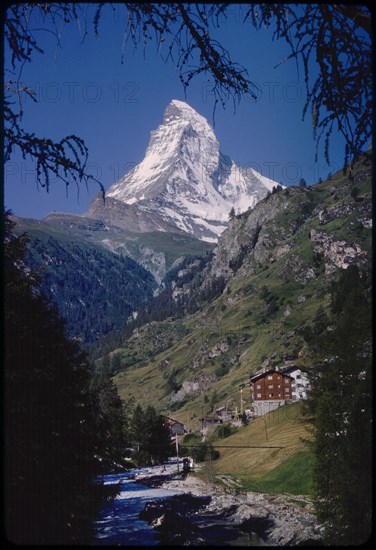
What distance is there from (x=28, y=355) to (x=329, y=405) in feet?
27.4

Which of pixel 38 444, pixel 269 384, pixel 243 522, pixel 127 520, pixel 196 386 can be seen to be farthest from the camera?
pixel 196 386

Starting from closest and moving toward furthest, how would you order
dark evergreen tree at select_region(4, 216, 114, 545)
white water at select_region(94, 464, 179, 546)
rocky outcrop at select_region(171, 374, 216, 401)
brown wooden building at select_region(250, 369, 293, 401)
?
dark evergreen tree at select_region(4, 216, 114, 545) → white water at select_region(94, 464, 179, 546) → brown wooden building at select_region(250, 369, 293, 401) → rocky outcrop at select_region(171, 374, 216, 401)

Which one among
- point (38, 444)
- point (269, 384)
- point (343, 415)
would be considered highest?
point (38, 444)

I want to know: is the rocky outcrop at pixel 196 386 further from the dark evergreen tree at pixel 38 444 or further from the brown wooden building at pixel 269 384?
the dark evergreen tree at pixel 38 444

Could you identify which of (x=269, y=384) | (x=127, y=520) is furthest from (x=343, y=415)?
(x=269, y=384)

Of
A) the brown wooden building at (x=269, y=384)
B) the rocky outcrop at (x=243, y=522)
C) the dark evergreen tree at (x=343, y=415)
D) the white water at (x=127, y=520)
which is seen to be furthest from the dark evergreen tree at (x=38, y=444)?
the brown wooden building at (x=269, y=384)

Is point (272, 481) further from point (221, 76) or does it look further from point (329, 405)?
point (221, 76)

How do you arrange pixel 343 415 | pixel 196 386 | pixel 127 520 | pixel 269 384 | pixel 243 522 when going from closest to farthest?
pixel 343 415
pixel 243 522
pixel 127 520
pixel 269 384
pixel 196 386

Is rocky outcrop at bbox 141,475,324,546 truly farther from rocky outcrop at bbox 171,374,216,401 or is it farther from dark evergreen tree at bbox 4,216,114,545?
rocky outcrop at bbox 171,374,216,401

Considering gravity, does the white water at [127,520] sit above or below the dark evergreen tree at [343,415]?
below

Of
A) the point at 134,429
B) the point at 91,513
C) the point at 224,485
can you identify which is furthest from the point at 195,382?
the point at 91,513

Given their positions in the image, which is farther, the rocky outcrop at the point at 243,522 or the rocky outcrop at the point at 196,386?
the rocky outcrop at the point at 196,386

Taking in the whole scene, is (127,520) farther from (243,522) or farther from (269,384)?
(269,384)

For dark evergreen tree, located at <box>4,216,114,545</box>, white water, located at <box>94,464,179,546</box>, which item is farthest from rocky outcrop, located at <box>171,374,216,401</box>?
dark evergreen tree, located at <box>4,216,114,545</box>
